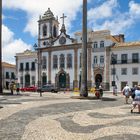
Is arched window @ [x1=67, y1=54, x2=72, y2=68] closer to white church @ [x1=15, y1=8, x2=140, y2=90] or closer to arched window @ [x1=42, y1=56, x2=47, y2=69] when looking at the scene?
white church @ [x1=15, y1=8, x2=140, y2=90]

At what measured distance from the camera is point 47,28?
7394 centimetres

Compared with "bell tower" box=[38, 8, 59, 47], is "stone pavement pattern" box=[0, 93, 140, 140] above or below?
below

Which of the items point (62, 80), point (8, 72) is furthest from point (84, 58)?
point (8, 72)

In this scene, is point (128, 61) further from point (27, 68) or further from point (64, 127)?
point (64, 127)

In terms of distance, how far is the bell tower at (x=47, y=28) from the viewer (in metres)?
73.5

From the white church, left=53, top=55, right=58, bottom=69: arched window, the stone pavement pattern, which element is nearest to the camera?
the stone pavement pattern

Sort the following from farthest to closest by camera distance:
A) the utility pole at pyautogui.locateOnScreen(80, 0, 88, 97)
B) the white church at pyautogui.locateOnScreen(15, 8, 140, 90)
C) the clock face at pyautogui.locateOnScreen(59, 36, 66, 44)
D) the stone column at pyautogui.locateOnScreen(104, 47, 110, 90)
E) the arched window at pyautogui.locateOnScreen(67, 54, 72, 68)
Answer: the clock face at pyautogui.locateOnScreen(59, 36, 66, 44)
the arched window at pyautogui.locateOnScreen(67, 54, 72, 68)
the stone column at pyautogui.locateOnScreen(104, 47, 110, 90)
the white church at pyautogui.locateOnScreen(15, 8, 140, 90)
the utility pole at pyautogui.locateOnScreen(80, 0, 88, 97)

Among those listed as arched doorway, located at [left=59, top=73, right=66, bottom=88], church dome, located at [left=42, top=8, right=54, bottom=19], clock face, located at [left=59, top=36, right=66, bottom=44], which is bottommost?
arched doorway, located at [left=59, top=73, right=66, bottom=88]

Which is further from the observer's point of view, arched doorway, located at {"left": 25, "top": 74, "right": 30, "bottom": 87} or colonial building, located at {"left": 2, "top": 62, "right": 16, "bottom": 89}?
colonial building, located at {"left": 2, "top": 62, "right": 16, "bottom": 89}

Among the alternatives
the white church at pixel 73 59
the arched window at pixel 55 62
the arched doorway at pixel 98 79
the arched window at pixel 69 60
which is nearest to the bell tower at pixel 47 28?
the white church at pixel 73 59

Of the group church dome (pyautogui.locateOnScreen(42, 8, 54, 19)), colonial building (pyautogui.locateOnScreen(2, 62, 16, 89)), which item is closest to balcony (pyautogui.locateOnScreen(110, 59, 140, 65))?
church dome (pyautogui.locateOnScreen(42, 8, 54, 19))

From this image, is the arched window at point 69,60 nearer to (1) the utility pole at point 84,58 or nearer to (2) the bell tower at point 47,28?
(2) the bell tower at point 47,28

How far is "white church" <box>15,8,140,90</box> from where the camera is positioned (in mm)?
60125

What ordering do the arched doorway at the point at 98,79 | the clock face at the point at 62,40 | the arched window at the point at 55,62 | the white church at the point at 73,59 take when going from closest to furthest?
the white church at the point at 73,59, the arched doorway at the point at 98,79, the clock face at the point at 62,40, the arched window at the point at 55,62
